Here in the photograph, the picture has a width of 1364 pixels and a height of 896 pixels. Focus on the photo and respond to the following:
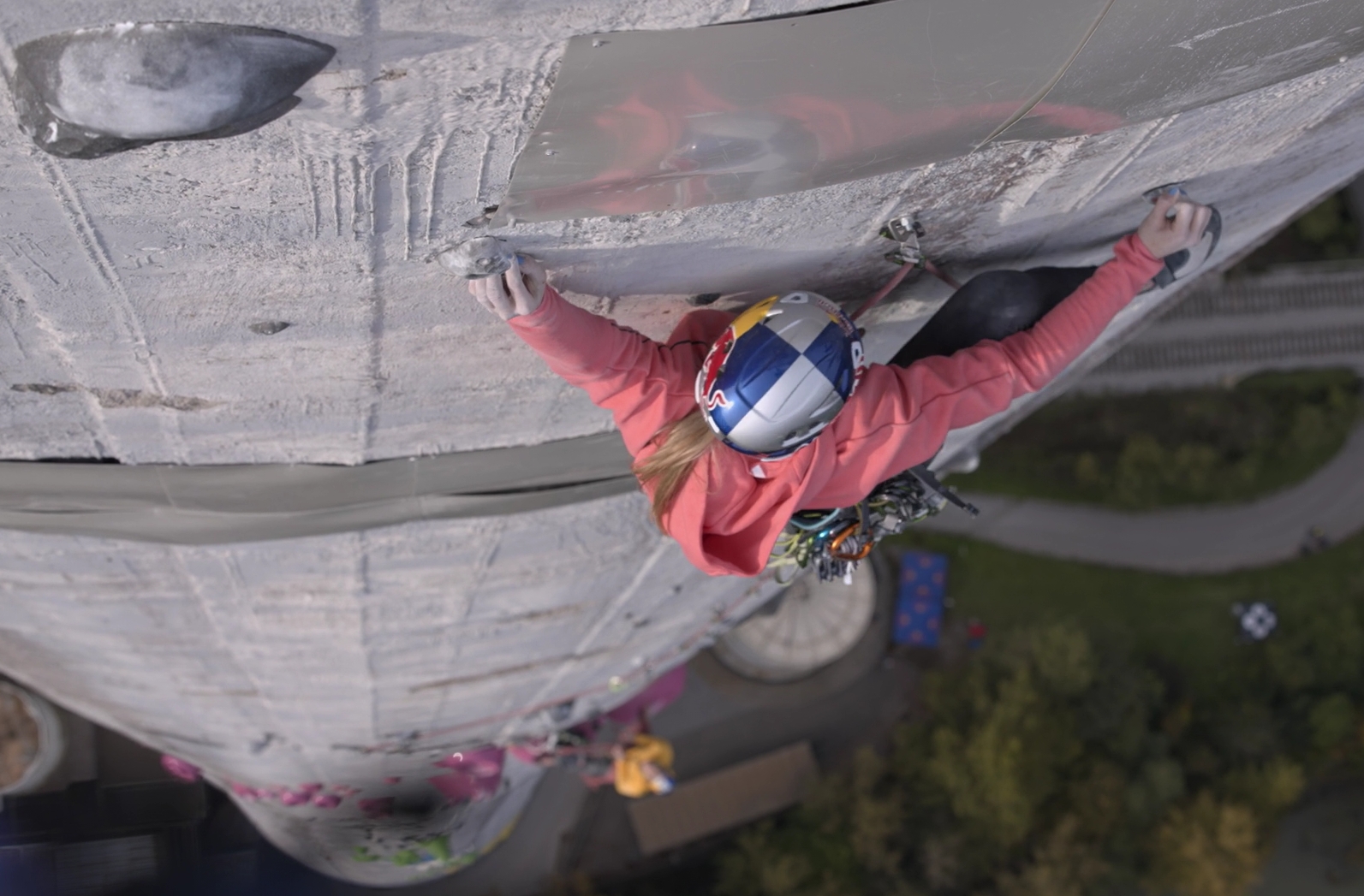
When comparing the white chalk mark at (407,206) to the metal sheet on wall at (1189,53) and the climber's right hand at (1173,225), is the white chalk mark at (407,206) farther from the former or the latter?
the climber's right hand at (1173,225)

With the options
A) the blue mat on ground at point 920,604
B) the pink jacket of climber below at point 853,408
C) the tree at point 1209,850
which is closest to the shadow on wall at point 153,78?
the pink jacket of climber below at point 853,408

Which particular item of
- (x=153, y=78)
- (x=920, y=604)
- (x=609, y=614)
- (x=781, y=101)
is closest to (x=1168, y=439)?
(x=920, y=604)

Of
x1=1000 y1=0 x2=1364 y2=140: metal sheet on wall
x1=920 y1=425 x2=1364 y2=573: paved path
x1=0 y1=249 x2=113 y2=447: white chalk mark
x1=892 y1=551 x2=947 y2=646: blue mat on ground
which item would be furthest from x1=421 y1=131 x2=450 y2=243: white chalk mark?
x1=920 y1=425 x2=1364 y2=573: paved path

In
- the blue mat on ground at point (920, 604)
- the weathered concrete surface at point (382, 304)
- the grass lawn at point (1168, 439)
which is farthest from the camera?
the blue mat on ground at point (920, 604)

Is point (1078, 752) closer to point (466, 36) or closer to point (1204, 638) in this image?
point (1204, 638)

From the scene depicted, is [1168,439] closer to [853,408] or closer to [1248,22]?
[853,408]

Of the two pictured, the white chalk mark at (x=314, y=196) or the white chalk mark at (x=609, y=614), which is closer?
the white chalk mark at (x=314, y=196)

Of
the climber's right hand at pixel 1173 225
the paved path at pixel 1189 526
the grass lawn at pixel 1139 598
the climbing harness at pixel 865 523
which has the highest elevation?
the climber's right hand at pixel 1173 225

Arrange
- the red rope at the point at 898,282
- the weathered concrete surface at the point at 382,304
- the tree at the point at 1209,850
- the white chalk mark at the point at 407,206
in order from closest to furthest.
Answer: the weathered concrete surface at the point at 382,304, the white chalk mark at the point at 407,206, the red rope at the point at 898,282, the tree at the point at 1209,850
